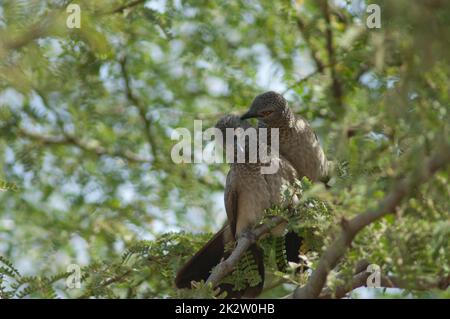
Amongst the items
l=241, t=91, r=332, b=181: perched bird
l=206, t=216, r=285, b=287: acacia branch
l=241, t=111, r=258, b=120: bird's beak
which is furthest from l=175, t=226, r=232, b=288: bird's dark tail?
l=241, t=111, r=258, b=120: bird's beak

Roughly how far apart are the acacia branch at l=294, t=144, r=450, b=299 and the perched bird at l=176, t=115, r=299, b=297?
196 cm

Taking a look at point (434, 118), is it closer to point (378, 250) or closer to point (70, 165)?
point (378, 250)

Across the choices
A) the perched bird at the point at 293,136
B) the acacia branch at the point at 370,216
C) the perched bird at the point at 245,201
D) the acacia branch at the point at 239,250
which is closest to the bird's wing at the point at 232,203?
the perched bird at the point at 245,201

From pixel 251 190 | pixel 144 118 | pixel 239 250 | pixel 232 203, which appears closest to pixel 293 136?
pixel 251 190

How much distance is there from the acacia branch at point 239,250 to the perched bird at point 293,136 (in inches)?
38.0

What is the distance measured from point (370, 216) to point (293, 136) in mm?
3320

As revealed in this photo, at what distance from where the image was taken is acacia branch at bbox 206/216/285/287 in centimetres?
407

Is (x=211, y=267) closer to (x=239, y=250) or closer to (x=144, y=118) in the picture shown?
(x=239, y=250)

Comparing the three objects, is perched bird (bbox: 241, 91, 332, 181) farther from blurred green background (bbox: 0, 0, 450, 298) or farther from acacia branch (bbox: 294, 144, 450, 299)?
acacia branch (bbox: 294, 144, 450, 299)

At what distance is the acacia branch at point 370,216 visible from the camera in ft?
7.55

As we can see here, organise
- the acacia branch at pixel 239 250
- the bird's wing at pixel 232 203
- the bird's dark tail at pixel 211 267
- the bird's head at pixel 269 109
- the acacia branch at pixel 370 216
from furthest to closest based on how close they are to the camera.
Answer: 1. the bird's head at pixel 269 109
2. the bird's wing at pixel 232 203
3. the bird's dark tail at pixel 211 267
4. the acacia branch at pixel 239 250
5. the acacia branch at pixel 370 216

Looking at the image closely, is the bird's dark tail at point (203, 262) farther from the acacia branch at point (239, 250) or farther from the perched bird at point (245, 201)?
the acacia branch at point (239, 250)

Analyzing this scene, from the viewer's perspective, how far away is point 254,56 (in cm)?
839
